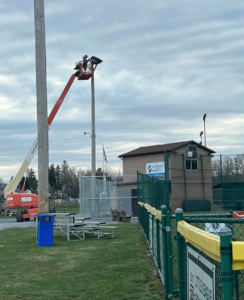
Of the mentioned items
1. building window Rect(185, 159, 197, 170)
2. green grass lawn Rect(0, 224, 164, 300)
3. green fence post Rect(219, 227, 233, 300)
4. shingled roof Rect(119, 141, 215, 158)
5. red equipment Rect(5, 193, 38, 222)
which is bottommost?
green grass lawn Rect(0, 224, 164, 300)

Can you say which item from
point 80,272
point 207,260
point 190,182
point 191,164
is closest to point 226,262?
point 207,260

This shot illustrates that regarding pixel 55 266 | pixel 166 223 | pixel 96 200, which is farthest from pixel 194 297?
pixel 96 200

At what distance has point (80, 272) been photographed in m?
9.12

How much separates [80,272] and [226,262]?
Result: 7.33m

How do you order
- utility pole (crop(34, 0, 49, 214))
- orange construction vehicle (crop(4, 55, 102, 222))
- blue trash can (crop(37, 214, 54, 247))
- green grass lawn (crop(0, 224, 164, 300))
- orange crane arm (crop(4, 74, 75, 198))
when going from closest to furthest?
green grass lawn (crop(0, 224, 164, 300)) → blue trash can (crop(37, 214, 54, 247)) → utility pole (crop(34, 0, 49, 214)) → orange crane arm (crop(4, 74, 75, 198)) → orange construction vehicle (crop(4, 55, 102, 222))

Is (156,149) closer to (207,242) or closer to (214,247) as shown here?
(207,242)

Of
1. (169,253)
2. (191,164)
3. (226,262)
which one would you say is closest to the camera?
(226,262)

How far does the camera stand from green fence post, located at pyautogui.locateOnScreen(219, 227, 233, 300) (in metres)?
2.19

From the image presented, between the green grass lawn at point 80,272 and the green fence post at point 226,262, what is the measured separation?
14.6ft

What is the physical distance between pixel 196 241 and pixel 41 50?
46.9 feet

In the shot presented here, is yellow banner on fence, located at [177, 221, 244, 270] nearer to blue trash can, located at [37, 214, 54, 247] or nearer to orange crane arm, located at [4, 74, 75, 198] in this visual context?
blue trash can, located at [37, 214, 54, 247]

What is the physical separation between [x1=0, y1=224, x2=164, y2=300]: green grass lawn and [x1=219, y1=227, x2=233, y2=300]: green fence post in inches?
175

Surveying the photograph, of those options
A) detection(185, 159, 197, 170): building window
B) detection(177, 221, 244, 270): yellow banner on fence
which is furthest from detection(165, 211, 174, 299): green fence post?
detection(185, 159, 197, 170): building window

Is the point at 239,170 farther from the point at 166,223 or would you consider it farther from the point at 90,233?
the point at 166,223
